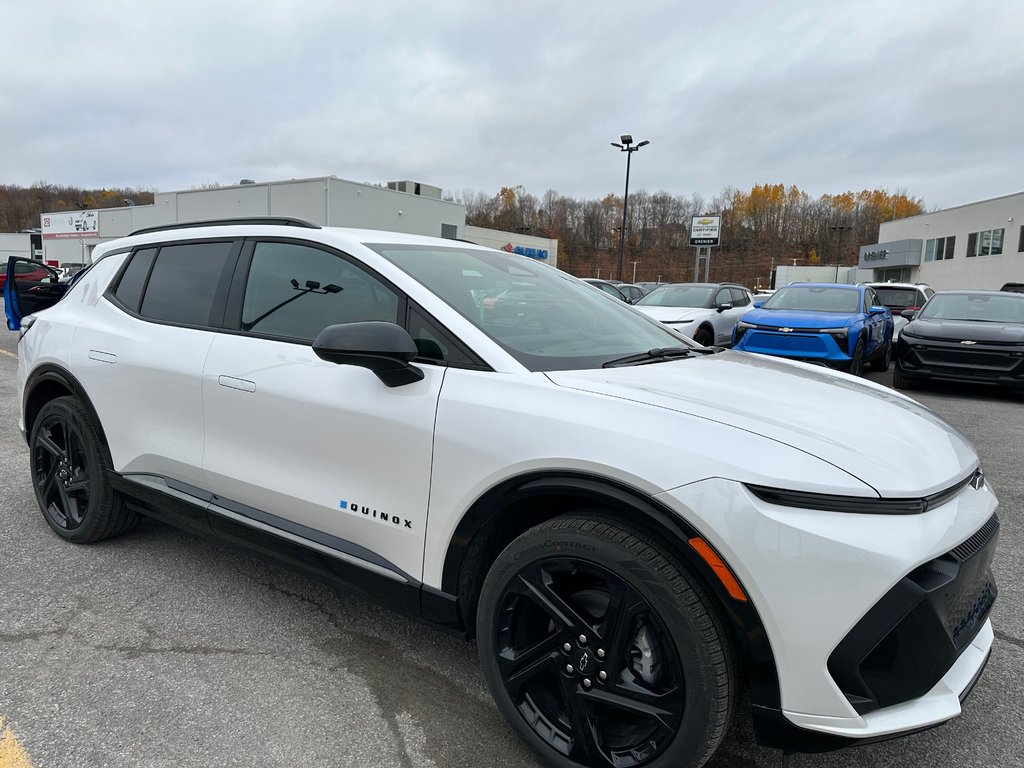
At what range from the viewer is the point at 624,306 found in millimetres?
3303

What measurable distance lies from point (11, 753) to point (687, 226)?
109219 mm

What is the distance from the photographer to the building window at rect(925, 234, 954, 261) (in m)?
46.9

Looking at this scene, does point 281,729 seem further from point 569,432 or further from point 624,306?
point 624,306

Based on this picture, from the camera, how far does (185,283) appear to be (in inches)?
123

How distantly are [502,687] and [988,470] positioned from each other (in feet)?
16.0

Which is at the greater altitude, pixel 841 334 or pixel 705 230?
pixel 705 230

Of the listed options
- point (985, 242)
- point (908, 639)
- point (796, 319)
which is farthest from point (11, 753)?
point (985, 242)

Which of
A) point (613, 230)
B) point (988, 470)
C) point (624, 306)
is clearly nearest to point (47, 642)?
point (624, 306)

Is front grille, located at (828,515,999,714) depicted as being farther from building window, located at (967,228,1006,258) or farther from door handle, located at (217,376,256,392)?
building window, located at (967,228,1006,258)

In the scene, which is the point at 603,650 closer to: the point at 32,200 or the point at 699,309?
the point at 699,309

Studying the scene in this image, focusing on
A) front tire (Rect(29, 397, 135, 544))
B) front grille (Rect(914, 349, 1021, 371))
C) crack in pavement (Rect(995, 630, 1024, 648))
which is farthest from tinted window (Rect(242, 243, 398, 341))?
front grille (Rect(914, 349, 1021, 371))

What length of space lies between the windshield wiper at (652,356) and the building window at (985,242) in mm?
48698

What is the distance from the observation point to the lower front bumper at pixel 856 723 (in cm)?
157

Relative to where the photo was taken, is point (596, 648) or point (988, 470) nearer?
point (596, 648)
